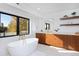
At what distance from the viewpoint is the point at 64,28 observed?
5.23 meters

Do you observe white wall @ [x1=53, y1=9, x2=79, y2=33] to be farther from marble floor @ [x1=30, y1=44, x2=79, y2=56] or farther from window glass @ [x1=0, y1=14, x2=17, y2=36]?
window glass @ [x1=0, y1=14, x2=17, y2=36]

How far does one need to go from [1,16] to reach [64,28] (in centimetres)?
350

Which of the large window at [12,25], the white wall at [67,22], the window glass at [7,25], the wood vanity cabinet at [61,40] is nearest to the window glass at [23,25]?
the large window at [12,25]

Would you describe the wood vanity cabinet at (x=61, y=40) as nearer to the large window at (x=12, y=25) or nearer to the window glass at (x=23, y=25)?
the window glass at (x=23, y=25)

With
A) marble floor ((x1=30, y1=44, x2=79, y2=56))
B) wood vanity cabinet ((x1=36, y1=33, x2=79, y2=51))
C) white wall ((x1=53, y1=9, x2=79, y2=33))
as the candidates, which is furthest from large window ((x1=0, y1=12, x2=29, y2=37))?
white wall ((x1=53, y1=9, x2=79, y2=33))

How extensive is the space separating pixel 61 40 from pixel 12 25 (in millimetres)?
2661

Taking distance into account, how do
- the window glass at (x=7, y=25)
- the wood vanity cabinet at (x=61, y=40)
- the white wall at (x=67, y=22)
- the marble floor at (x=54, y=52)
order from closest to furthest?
the marble floor at (x=54, y=52)
the window glass at (x=7, y=25)
the wood vanity cabinet at (x=61, y=40)
the white wall at (x=67, y=22)

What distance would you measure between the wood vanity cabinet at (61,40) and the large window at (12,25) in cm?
126

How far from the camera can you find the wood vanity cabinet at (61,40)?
4.01 metres

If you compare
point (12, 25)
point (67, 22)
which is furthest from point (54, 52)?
point (12, 25)

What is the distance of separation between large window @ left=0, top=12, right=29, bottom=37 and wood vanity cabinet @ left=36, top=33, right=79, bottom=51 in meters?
1.26

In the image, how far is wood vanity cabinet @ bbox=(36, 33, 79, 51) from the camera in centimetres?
401

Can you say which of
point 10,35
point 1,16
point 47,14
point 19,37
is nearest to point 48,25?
point 47,14

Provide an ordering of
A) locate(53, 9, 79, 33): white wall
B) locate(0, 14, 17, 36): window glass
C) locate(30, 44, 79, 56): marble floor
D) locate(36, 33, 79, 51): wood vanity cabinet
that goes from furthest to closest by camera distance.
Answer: locate(53, 9, 79, 33): white wall, locate(36, 33, 79, 51): wood vanity cabinet, locate(0, 14, 17, 36): window glass, locate(30, 44, 79, 56): marble floor
